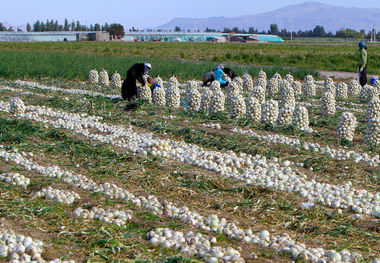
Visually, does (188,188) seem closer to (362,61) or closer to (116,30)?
(362,61)

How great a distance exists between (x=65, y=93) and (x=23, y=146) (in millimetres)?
7016

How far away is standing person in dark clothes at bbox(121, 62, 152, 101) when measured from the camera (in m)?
12.0

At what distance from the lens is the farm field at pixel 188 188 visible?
434 centimetres

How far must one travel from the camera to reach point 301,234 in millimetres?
4719

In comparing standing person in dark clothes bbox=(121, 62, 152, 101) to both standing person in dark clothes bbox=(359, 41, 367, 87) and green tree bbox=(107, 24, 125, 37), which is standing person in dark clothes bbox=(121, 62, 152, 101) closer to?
standing person in dark clothes bbox=(359, 41, 367, 87)

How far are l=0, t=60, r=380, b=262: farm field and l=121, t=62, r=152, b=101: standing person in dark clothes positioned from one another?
174cm

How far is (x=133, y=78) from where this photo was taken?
39.2ft

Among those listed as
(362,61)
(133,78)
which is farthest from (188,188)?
(362,61)

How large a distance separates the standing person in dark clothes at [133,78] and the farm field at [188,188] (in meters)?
1.74

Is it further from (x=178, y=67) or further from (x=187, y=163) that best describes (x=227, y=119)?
(x=178, y=67)

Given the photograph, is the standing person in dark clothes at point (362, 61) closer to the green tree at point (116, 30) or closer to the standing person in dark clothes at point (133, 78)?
the standing person in dark clothes at point (133, 78)

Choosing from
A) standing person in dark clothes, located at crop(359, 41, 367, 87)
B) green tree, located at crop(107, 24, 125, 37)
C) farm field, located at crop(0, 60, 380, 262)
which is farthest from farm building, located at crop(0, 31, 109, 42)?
farm field, located at crop(0, 60, 380, 262)

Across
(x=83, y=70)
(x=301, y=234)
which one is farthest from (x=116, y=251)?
(x=83, y=70)

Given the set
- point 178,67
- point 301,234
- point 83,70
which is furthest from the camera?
point 178,67
